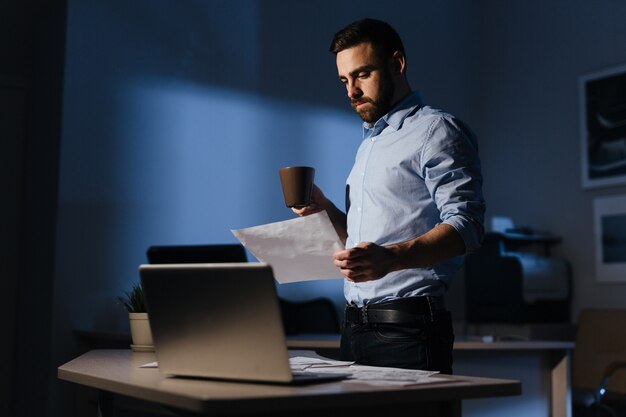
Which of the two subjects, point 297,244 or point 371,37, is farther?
point 371,37

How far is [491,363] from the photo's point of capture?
10.2 feet

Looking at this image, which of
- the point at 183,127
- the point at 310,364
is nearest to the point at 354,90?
the point at 310,364

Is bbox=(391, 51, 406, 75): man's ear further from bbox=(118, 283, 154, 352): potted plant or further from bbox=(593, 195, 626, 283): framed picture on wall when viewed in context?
bbox=(593, 195, 626, 283): framed picture on wall

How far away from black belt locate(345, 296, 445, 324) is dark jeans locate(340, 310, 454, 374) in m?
0.01

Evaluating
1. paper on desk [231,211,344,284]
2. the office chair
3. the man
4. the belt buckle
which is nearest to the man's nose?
the man

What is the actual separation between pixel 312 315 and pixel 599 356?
1651 millimetres

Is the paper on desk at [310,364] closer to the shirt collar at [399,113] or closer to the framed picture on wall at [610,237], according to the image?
the shirt collar at [399,113]

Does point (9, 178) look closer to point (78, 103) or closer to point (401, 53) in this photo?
point (78, 103)

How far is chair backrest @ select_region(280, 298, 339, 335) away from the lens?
430 cm

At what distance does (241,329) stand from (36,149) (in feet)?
11.2

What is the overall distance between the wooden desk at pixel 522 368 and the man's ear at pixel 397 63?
149 centimetres

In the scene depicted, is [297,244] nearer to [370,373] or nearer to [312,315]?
[370,373]

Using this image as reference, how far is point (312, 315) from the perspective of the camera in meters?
4.39

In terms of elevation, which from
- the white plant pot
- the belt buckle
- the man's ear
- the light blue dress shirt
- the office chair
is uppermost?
the man's ear
